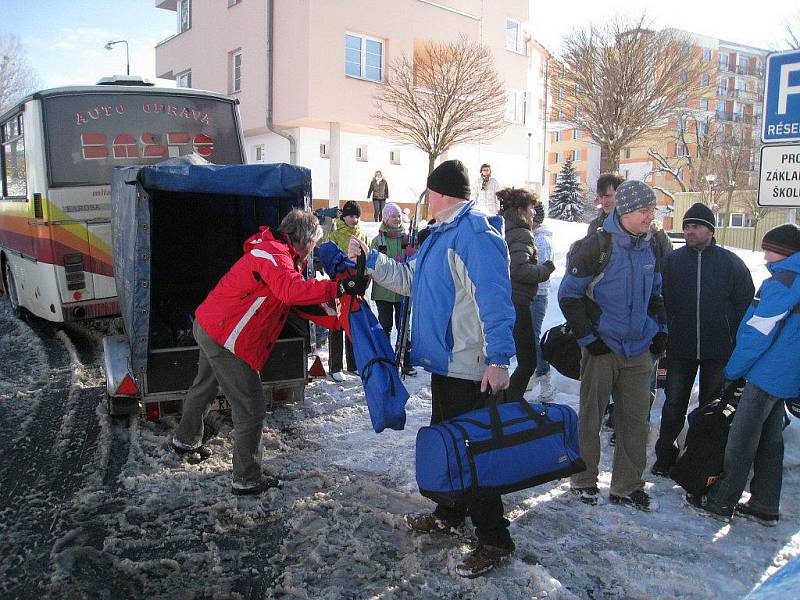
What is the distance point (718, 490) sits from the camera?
3977 millimetres

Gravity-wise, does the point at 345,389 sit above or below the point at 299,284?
below

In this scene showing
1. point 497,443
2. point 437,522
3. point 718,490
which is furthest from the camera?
point 718,490

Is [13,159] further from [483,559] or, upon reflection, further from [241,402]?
[483,559]

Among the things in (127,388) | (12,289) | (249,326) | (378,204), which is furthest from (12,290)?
(378,204)

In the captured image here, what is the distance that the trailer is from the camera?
454 centimetres

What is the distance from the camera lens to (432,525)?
366cm

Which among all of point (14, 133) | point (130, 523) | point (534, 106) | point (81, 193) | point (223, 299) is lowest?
point (130, 523)

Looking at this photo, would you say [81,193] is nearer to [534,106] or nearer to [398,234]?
[398,234]

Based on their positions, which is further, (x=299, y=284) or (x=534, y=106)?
(x=534, y=106)

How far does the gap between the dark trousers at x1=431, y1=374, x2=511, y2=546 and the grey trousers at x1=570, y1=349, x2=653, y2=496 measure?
106 centimetres

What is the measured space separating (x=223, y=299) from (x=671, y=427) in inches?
127

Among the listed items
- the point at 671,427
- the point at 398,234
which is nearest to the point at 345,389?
the point at 398,234

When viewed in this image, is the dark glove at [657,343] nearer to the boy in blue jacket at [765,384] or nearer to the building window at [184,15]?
→ the boy in blue jacket at [765,384]

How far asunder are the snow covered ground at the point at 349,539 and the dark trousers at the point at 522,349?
984mm
